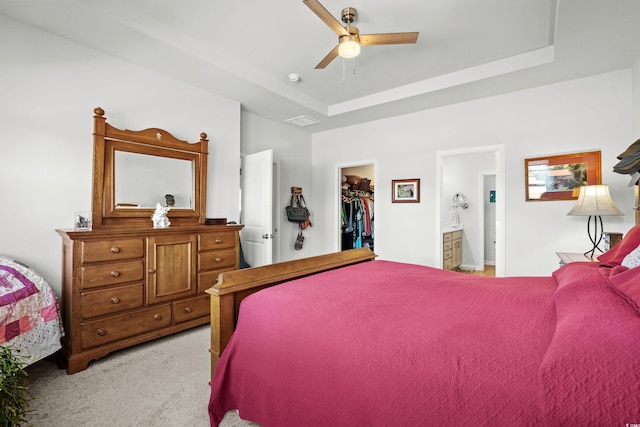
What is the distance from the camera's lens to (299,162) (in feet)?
17.0

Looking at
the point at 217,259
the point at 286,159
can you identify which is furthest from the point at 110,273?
the point at 286,159

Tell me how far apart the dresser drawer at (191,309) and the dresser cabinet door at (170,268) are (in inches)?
3.2

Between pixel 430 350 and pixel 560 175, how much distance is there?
327cm

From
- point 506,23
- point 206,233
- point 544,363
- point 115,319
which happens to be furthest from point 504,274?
point 115,319

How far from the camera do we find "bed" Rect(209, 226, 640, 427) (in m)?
0.77

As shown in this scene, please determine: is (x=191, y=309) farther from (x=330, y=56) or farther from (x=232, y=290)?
(x=330, y=56)

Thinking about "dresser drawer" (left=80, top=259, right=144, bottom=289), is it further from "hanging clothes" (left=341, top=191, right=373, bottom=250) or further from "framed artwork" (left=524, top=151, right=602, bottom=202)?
"framed artwork" (left=524, top=151, right=602, bottom=202)

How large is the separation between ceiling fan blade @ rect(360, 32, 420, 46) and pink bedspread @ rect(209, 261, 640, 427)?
1.76m

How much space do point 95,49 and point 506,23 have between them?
11.7 feet

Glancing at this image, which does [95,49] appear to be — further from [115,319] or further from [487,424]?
[487,424]

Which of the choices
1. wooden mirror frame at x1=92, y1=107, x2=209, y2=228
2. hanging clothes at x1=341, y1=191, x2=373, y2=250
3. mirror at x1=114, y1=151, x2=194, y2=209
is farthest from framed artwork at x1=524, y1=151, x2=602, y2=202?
mirror at x1=114, y1=151, x2=194, y2=209

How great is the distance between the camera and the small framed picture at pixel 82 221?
253 cm

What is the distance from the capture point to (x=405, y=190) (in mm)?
4387

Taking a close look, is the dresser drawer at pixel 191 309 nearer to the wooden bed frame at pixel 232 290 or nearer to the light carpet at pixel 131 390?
the light carpet at pixel 131 390
